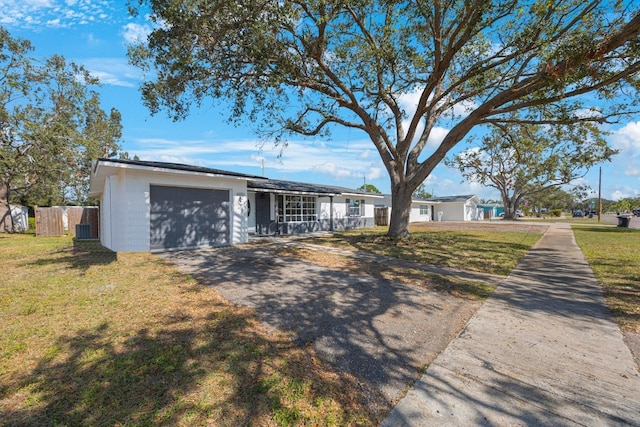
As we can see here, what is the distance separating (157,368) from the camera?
299cm

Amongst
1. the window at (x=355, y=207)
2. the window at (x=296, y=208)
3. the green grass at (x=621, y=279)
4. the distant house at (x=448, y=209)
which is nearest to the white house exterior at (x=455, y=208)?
the distant house at (x=448, y=209)

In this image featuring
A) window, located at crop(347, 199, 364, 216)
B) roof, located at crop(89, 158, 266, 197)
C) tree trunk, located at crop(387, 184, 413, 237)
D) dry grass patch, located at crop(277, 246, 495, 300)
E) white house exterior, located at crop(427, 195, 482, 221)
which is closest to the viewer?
dry grass patch, located at crop(277, 246, 495, 300)

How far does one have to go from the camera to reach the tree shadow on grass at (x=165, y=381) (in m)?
2.37

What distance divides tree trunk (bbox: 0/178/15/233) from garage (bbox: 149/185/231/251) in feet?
62.4

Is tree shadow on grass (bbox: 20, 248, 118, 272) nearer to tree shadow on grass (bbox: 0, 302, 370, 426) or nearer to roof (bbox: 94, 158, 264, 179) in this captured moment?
roof (bbox: 94, 158, 264, 179)

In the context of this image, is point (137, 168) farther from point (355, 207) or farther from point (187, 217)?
point (355, 207)

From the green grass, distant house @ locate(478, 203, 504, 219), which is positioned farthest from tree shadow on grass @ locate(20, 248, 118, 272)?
distant house @ locate(478, 203, 504, 219)

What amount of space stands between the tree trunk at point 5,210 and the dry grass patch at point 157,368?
2219cm

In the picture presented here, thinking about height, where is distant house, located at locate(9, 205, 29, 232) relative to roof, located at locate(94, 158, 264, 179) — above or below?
below

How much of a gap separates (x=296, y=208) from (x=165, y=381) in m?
15.1

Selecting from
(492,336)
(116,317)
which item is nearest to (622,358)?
(492,336)

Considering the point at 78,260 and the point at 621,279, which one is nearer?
the point at 621,279

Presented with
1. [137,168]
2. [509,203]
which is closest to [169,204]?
[137,168]

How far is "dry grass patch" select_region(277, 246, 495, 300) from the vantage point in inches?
233
